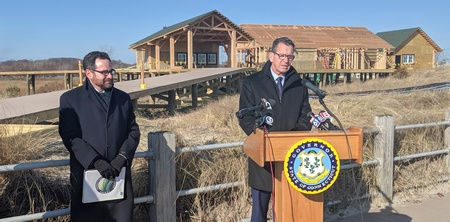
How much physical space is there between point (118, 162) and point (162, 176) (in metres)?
0.87

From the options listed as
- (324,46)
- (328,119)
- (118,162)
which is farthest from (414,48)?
(118,162)

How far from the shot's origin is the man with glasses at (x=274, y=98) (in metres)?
3.25

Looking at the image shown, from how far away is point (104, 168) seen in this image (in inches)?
113

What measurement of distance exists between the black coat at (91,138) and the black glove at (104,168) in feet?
0.15

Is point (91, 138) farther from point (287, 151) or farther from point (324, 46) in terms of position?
point (324, 46)

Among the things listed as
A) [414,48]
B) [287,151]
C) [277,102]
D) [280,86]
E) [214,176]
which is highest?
[414,48]

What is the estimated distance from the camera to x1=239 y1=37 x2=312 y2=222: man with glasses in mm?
3250

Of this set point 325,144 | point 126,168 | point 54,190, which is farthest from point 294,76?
point 54,190

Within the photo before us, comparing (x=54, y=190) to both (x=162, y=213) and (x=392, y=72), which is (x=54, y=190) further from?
(x=392, y=72)

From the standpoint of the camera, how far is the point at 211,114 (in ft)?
27.2

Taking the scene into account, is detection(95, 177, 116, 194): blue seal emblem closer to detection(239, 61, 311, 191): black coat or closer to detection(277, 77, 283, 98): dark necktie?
detection(239, 61, 311, 191): black coat

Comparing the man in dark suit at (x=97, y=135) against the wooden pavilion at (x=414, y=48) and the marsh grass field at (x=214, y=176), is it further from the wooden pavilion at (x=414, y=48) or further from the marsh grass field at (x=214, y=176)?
the wooden pavilion at (x=414, y=48)

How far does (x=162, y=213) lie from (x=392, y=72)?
31794mm

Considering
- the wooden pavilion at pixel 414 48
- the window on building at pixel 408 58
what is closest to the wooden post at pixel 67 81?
the wooden pavilion at pixel 414 48
